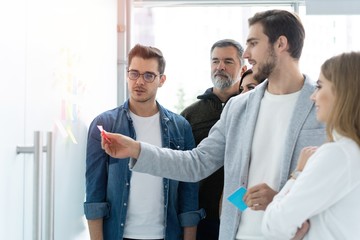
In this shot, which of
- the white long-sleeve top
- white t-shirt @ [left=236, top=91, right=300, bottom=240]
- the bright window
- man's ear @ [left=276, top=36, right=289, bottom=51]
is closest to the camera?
the white long-sleeve top

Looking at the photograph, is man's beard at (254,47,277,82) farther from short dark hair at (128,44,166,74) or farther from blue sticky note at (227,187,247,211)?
short dark hair at (128,44,166,74)

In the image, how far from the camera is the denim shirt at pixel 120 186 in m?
2.05

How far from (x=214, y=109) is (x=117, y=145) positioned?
85 centimetres

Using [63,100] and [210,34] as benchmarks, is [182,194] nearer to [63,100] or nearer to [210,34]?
[63,100]

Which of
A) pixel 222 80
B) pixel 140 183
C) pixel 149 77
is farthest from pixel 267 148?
pixel 222 80

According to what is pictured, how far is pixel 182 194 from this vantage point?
2238mm

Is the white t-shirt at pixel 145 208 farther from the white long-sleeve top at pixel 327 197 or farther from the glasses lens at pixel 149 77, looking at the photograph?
the white long-sleeve top at pixel 327 197

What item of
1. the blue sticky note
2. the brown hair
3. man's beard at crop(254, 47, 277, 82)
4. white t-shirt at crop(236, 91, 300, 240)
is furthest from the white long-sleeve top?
man's beard at crop(254, 47, 277, 82)

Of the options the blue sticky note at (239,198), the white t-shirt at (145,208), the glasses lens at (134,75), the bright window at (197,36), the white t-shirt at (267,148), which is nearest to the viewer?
the blue sticky note at (239,198)

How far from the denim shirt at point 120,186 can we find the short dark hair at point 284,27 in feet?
2.07

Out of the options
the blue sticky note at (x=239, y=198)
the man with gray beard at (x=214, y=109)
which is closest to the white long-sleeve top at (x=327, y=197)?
the blue sticky note at (x=239, y=198)

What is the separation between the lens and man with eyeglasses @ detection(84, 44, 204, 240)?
6.74 ft

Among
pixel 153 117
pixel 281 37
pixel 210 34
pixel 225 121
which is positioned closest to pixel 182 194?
pixel 153 117

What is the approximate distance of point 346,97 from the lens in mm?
1286
